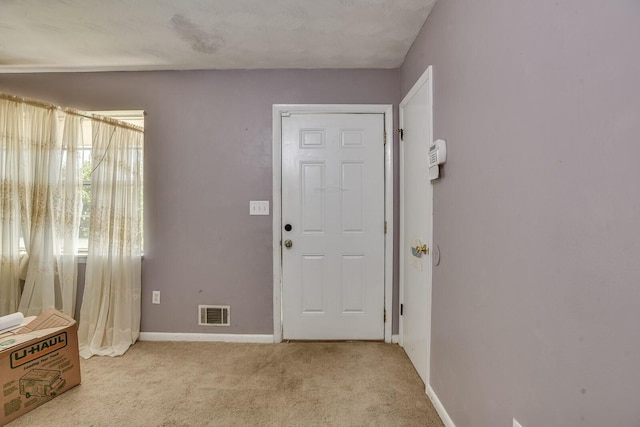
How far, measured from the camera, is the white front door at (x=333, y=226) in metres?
2.55

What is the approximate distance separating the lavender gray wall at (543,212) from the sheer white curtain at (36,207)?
282cm

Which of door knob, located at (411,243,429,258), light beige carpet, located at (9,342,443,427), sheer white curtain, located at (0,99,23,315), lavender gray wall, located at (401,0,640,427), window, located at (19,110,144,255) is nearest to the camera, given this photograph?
lavender gray wall, located at (401,0,640,427)

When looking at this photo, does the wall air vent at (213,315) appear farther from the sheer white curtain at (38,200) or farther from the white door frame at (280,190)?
the sheer white curtain at (38,200)

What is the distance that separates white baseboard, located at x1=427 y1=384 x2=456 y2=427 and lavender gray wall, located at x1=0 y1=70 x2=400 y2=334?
140 centimetres

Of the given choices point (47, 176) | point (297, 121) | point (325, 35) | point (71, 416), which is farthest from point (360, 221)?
point (47, 176)

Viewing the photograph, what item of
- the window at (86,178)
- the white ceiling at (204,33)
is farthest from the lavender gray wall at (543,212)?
the window at (86,178)

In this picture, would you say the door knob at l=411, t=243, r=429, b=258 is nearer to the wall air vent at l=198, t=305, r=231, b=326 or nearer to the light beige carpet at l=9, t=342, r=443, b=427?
the light beige carpet at l=9, t=342, r=443, b=427

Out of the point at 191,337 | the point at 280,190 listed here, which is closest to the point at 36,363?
the point at 191,337

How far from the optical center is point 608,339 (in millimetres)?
700

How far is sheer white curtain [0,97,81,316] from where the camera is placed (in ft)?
6.82

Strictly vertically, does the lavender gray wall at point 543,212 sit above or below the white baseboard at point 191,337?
above

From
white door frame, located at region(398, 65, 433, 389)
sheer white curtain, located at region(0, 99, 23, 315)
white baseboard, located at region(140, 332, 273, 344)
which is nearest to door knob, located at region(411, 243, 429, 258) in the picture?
white door frame, located at region(398, 65, 433, 389)

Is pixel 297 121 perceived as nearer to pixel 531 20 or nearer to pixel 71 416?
pixel 531 20

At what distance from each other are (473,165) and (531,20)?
0.56m
